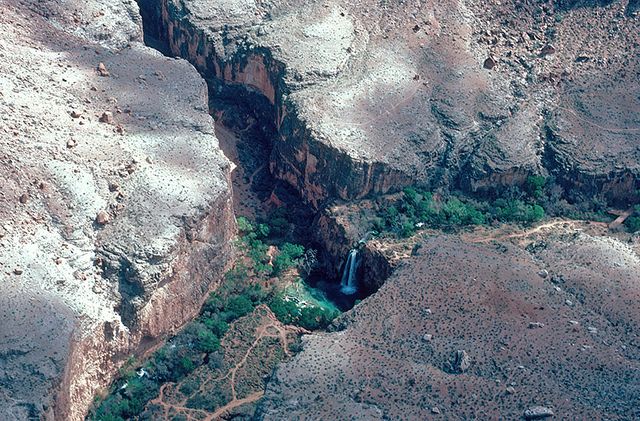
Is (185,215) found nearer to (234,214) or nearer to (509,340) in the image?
(234,214)

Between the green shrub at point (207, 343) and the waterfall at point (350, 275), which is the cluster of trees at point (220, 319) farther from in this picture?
the waterfall at point (350, 275)

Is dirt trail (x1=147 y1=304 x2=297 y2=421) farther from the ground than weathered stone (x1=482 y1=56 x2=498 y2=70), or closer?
closer

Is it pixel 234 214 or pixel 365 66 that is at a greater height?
pixel 365 66

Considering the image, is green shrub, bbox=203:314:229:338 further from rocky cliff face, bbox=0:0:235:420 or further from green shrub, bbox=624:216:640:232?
green shrub, bbox=624:216:640:232

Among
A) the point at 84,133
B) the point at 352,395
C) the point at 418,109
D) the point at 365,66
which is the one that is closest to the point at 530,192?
the point at 418,109

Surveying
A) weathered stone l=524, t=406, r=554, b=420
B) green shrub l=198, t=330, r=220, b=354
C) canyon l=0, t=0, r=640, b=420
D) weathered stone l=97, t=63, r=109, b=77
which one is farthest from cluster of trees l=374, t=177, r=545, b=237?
weathered stone l=97, t=63, r=109, b=77
